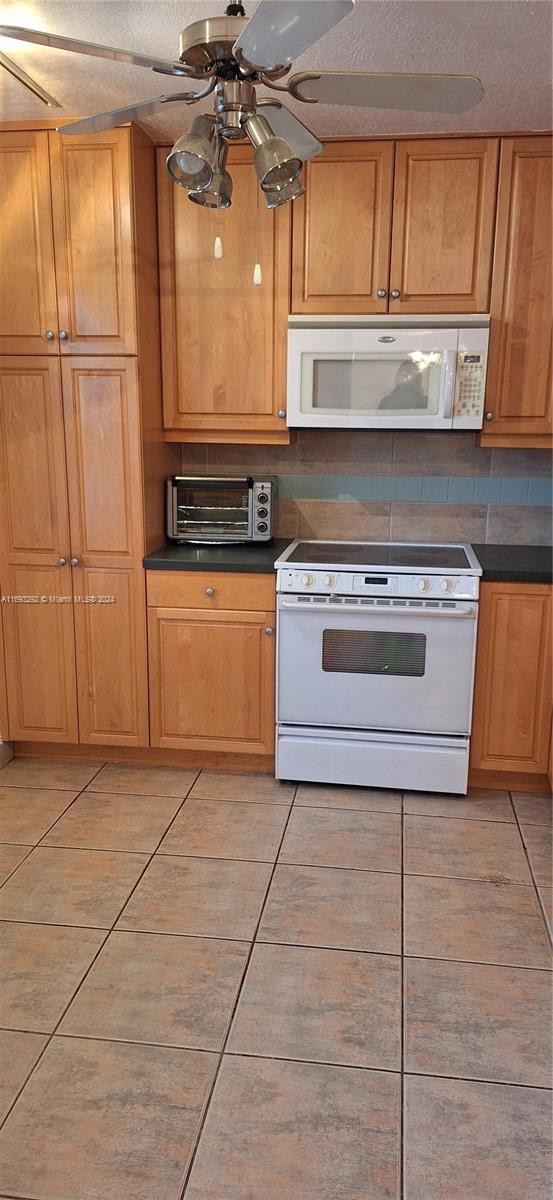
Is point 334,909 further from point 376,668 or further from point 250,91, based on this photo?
point 250,91

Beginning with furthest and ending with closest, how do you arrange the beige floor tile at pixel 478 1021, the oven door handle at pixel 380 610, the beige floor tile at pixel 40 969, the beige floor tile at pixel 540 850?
the oven door handle at pixel 380 610 → the beige floor tile at pixel 540 850 → the beige floor tile at pixel 40 969 → the beige floor tile at pixel 478 1021

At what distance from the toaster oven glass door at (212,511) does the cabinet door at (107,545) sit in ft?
1.00

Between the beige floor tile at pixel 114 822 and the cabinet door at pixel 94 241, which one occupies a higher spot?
the cabinet door at pixel 94 241

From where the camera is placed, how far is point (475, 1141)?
167 centimetres

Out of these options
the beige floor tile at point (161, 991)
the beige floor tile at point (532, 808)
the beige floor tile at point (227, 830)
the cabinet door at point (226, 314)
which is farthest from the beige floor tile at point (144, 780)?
A: the cabinet door at point (226, 314)

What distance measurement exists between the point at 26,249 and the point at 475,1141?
304 centimetres

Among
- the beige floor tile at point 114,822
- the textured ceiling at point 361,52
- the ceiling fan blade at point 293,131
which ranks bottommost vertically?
the beige floor tile at point 114,822

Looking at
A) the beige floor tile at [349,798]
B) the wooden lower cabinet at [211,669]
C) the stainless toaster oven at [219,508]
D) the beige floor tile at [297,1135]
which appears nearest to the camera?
the beige floor tile at [297,1135]

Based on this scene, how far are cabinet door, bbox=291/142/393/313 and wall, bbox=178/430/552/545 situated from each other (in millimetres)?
592

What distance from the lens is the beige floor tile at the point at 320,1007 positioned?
1.91m

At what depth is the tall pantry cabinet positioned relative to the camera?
118 inches

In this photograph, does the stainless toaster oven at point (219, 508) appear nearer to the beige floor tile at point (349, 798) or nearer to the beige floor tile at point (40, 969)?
the beige floor tile at point (349, 798)

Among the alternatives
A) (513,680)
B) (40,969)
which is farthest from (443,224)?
(40,969)

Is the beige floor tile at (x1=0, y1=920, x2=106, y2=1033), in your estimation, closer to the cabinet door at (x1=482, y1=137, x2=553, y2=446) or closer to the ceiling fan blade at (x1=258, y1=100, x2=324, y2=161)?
the ceiling fan blade at (x1=258, y1=100, x2=324, y2=161)
